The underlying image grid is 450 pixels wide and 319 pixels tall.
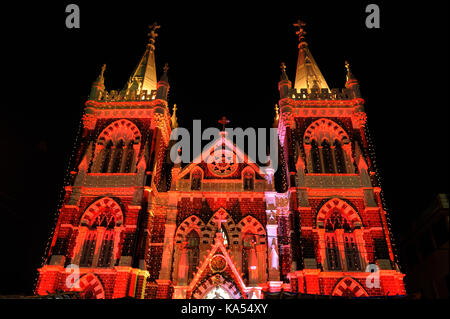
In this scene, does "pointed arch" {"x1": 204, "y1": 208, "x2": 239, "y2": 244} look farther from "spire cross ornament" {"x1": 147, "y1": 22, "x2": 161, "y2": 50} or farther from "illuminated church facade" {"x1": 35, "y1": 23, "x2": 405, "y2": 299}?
"spire cross ornament" {"x1": 147, "y1": 22, "x2": 161, "y2": 50}

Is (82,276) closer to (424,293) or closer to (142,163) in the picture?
(142,163)

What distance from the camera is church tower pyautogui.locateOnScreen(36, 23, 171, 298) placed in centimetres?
2255

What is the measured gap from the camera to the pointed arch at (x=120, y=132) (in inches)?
1111

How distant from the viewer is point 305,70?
33.1m

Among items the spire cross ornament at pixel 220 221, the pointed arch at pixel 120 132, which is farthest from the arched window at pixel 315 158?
the pointed arch at pixel 120 132

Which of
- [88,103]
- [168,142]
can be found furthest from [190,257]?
[88,103]

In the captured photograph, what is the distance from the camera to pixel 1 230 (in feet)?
80.1

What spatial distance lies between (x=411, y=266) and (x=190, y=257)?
17904mm

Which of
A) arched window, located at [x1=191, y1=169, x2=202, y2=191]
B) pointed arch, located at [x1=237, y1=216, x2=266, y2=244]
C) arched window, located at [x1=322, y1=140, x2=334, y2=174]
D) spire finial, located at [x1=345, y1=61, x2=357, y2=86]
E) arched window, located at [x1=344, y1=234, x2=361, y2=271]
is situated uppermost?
spire finial, located at [x1=345, y1=61, x2=357, y2=86]

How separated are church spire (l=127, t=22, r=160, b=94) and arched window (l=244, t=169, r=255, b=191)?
10884 mm

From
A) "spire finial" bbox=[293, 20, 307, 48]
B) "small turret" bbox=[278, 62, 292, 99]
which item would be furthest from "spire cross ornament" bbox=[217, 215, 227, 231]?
"spire finial" bbox=[293, 20, 307, 48]

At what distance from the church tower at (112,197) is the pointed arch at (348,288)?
11407 millimetres

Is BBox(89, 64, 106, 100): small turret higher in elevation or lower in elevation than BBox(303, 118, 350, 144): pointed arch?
higher
